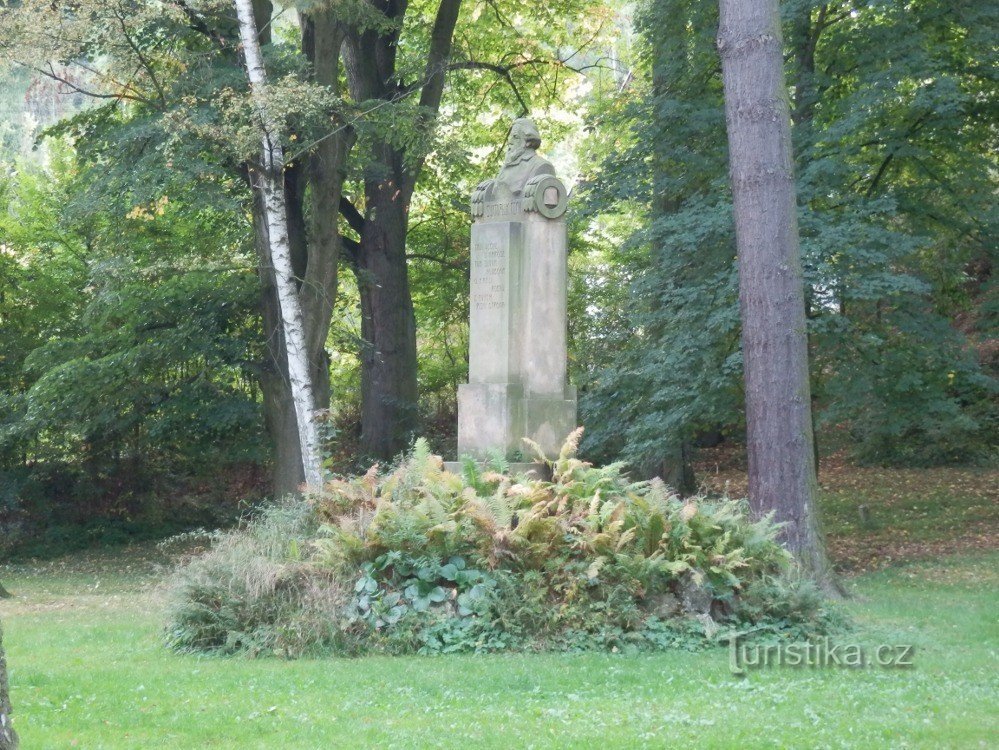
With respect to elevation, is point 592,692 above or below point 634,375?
below

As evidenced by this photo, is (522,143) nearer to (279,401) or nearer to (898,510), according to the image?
(279,401)

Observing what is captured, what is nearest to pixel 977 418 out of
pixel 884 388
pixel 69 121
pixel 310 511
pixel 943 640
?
pixel 884 388

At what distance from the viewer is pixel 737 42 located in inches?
492

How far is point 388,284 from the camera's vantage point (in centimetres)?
2241

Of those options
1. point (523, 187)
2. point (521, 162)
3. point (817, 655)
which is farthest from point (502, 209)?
point (817, 655)

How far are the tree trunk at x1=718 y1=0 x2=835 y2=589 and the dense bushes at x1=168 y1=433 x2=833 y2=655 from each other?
1.85 metres

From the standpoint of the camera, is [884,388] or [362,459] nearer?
[884,388]

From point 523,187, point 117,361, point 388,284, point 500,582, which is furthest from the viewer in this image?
point 388,284

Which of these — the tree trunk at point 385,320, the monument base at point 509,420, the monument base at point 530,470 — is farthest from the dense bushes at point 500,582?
the tree trunk at point 385,320

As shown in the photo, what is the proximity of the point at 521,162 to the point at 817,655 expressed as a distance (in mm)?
6126

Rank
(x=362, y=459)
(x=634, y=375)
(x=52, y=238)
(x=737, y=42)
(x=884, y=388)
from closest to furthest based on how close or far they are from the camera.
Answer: (x=737, y=42) < (x=884, y=388) < (x=634, y=375) < (x=362, y=459) < (x=52, y=238)

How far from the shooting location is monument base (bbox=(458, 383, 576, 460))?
11.8 metres

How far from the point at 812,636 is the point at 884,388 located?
7445 mm

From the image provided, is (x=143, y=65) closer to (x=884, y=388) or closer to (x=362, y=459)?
(x=362, y=459)
